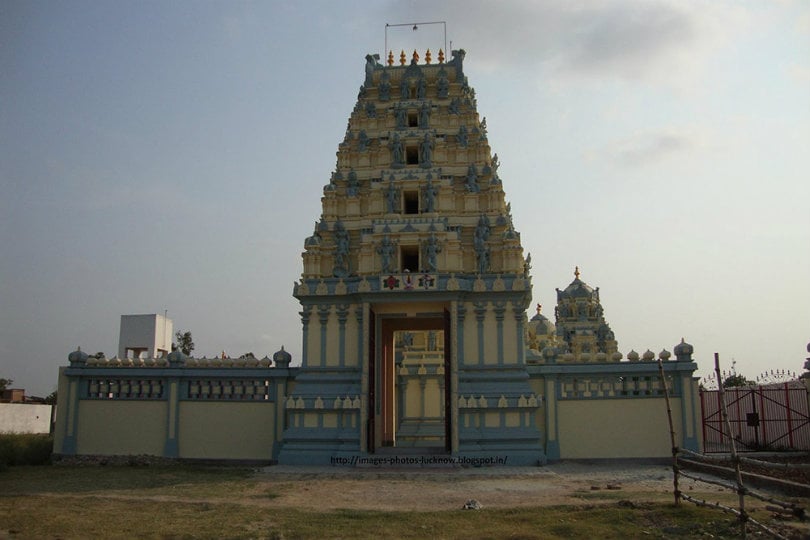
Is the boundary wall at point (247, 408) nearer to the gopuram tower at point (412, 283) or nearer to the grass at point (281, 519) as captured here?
the gopuram tower at point (412, 283)

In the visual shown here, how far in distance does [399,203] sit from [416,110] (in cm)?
376

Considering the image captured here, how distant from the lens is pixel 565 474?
1823 centimetres

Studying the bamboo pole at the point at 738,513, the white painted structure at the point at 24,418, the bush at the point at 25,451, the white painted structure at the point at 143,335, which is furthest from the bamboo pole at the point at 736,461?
the white painted structure at the point at 24,418

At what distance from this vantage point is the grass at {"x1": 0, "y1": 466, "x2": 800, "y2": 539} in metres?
10.5

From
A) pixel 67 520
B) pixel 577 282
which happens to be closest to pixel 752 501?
pixel 67 520

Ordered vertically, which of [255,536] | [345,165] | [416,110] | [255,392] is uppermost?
[416,110]

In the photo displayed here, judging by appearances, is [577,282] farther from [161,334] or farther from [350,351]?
[350,351]

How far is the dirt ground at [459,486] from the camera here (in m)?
13.7

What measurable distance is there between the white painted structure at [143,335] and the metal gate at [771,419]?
80.2 ft

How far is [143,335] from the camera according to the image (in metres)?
34.2

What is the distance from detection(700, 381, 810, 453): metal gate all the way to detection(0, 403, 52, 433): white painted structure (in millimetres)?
33998

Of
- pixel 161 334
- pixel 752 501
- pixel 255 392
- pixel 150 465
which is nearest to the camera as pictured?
pixel 752 501

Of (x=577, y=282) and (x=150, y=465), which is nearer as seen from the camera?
(x=150, y=465)

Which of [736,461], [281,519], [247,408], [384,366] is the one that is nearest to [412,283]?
[384,366]
